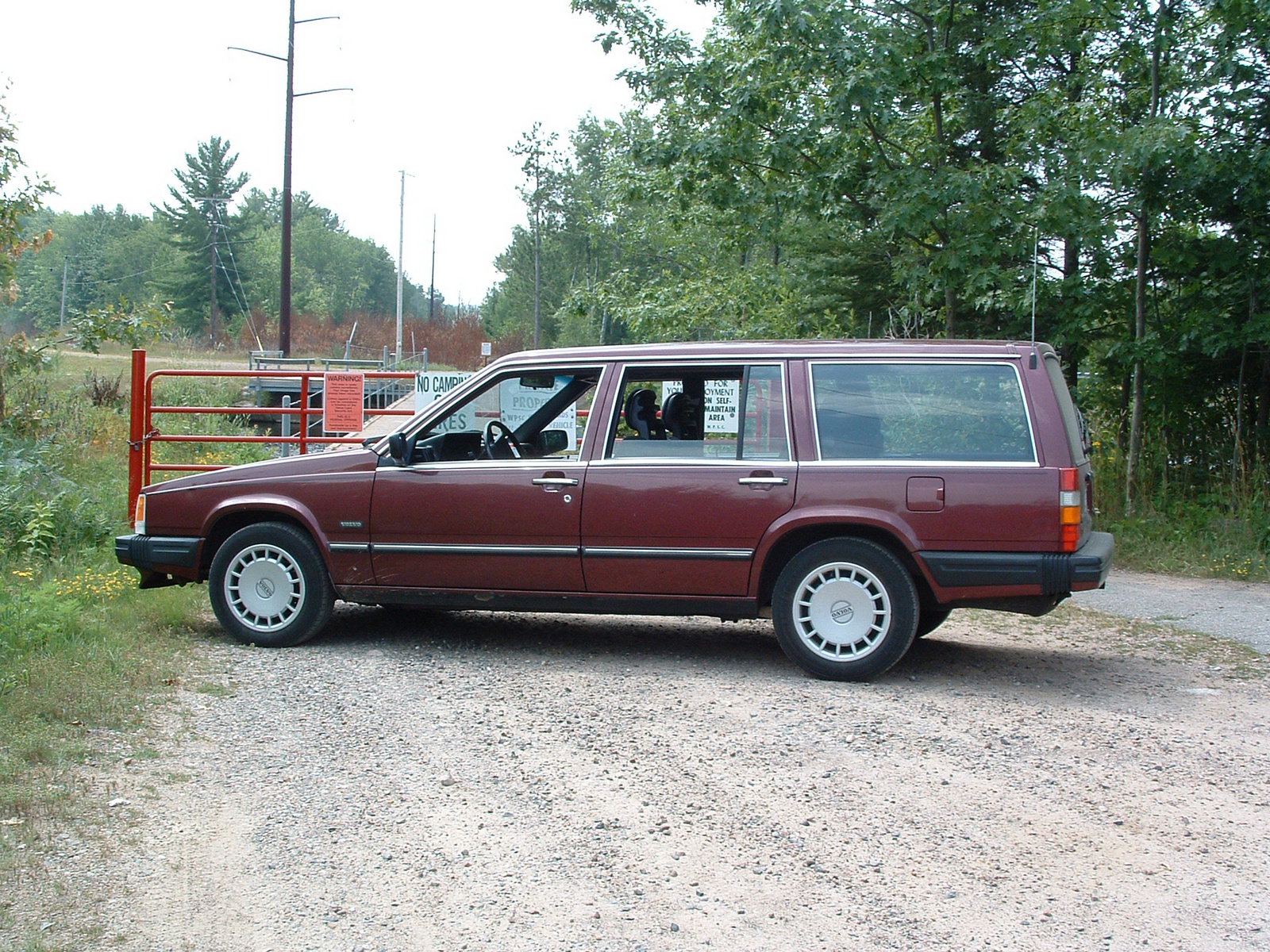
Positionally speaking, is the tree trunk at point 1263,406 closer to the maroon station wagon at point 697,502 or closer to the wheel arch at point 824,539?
the maroon station wagon at point 697,502

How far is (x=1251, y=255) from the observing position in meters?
11.8

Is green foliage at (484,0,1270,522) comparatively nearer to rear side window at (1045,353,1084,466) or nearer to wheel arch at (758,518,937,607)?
rear side window at (1045,353,1084,466)

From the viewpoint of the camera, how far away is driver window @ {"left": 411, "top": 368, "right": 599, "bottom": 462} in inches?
276

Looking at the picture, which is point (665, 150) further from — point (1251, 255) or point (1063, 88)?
point (1251, 255)

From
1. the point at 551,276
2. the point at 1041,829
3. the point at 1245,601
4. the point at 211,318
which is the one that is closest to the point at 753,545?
the point at 1041,829

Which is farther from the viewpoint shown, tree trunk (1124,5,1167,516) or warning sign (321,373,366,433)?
tree trunk (1124,5,1167,516)

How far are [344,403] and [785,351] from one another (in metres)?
6.19

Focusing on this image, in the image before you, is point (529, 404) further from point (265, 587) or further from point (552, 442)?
point (265, 587)

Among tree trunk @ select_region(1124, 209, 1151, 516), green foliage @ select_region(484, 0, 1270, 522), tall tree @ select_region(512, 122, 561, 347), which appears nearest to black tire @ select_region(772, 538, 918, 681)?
green foliage @ select_region(484, 0, 1270, 522)

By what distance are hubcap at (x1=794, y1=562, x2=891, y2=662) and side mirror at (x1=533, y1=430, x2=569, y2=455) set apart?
5.43 ft

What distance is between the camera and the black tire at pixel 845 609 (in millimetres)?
6273

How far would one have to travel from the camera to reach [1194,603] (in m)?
9.63

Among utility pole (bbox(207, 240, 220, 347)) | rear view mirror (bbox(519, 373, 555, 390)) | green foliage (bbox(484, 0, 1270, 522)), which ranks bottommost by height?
rear view mirror (bbox(519, 373, 555, 390))

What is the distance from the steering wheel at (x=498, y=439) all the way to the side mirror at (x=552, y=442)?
136 millimetres
